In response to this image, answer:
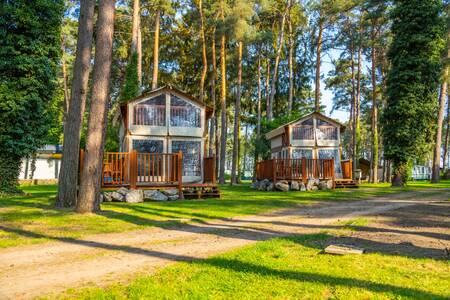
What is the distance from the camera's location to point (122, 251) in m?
5.84

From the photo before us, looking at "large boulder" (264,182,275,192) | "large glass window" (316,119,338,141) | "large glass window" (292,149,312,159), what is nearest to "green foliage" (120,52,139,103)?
"large boulder" (264,182,275,192)

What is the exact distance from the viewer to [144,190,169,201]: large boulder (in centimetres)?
1420

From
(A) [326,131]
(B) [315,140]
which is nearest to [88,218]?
(B) [315,140]

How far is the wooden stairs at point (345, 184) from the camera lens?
21609mm

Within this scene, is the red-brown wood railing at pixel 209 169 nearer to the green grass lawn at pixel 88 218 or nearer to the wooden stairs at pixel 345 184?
the green grass lawn at pixel 88 218

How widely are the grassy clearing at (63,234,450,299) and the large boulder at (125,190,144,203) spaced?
353 inches

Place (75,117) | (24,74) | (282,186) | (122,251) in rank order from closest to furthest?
1. (122,251)
2. (75,117)
3. (24,74)
4. (282,186)

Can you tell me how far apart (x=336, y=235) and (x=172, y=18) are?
28952mm

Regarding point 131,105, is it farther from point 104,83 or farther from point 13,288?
point 13,288

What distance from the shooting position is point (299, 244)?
6133mm

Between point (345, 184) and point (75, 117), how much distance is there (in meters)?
16.6

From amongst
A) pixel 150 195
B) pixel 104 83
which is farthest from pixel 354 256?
pixel 150 195

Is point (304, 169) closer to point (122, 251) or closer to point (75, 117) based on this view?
point (75, 117)

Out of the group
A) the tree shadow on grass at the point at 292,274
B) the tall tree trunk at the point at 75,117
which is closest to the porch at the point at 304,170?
the tall tree trunk at the point at 75,117
